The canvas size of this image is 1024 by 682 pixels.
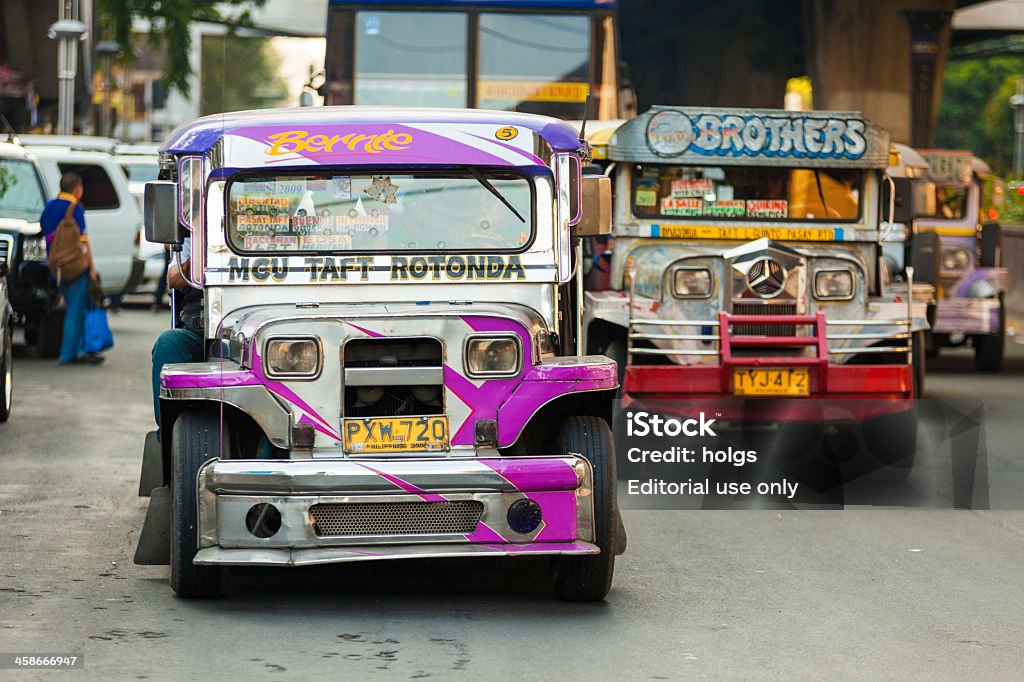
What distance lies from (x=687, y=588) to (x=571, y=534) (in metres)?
0.98

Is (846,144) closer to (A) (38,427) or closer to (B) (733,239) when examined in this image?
(B) (733,239)

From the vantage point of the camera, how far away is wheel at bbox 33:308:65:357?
1838 cm

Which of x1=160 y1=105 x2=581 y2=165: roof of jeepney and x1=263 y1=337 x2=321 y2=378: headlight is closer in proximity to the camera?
x1=263 y1=337 x2=321 y2=378: headlight

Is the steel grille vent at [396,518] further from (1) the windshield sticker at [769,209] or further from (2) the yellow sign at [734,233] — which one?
(1) the windshield sticker at [769,209]

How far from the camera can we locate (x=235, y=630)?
22.0ft

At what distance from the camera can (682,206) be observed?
12477 millimetres

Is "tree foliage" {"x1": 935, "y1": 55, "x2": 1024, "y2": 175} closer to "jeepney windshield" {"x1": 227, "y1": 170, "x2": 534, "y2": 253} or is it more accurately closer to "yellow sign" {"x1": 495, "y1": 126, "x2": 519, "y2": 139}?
"yellow sign" {"x1": 495, "y1": 126, "x2": 519, "y2": 139}

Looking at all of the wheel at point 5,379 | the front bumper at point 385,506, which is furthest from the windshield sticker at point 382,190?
the wheel at point 5,379

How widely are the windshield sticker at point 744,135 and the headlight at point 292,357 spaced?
18.5ft

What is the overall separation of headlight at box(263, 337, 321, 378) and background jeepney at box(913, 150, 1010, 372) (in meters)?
11.9

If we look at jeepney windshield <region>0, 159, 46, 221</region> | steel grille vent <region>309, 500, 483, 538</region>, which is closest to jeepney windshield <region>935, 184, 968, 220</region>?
jeepney windshield <region>0, 159, 46, 221</region>

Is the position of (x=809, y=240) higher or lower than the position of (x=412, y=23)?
lower

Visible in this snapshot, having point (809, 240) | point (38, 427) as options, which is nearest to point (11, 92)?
point (38, 427)

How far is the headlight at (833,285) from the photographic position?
38.9 feet
